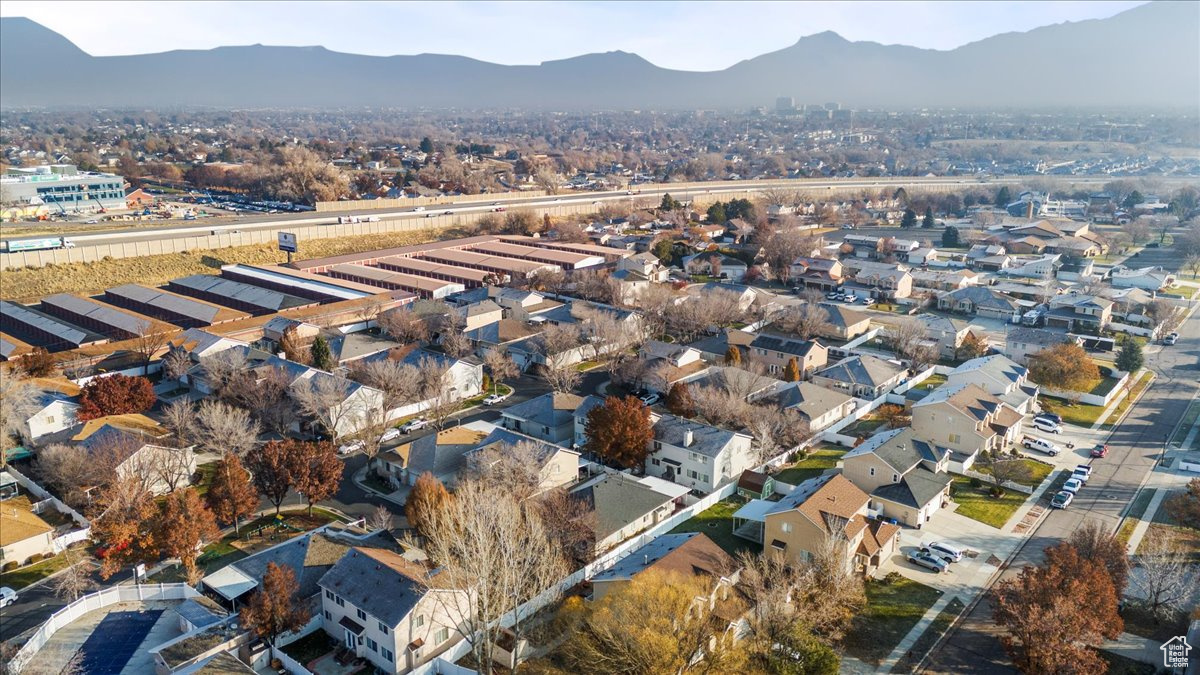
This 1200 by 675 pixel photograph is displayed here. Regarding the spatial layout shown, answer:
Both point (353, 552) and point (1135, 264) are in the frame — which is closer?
point (353, 552)

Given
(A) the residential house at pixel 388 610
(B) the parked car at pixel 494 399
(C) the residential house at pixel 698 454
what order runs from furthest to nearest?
(B) the parked car at pixel 494 399 < (C) the residential house at pixel 698 454 < (A) the residential house at pixel 388 610

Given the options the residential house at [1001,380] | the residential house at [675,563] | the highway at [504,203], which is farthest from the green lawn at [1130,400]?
the highway at [504,203]

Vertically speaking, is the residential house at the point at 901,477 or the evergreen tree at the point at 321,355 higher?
the evergreen tree at the point at 321,355

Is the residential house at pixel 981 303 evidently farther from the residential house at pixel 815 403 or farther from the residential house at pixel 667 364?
the residential house at pixel 667 364

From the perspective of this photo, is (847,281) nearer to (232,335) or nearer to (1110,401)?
(1110,401)

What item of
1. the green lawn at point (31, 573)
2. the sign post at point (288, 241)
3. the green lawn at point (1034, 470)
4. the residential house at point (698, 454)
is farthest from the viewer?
the sign post at point (288, 241)

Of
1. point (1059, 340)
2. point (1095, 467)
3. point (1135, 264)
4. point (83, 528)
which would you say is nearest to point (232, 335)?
point (83, 528)
